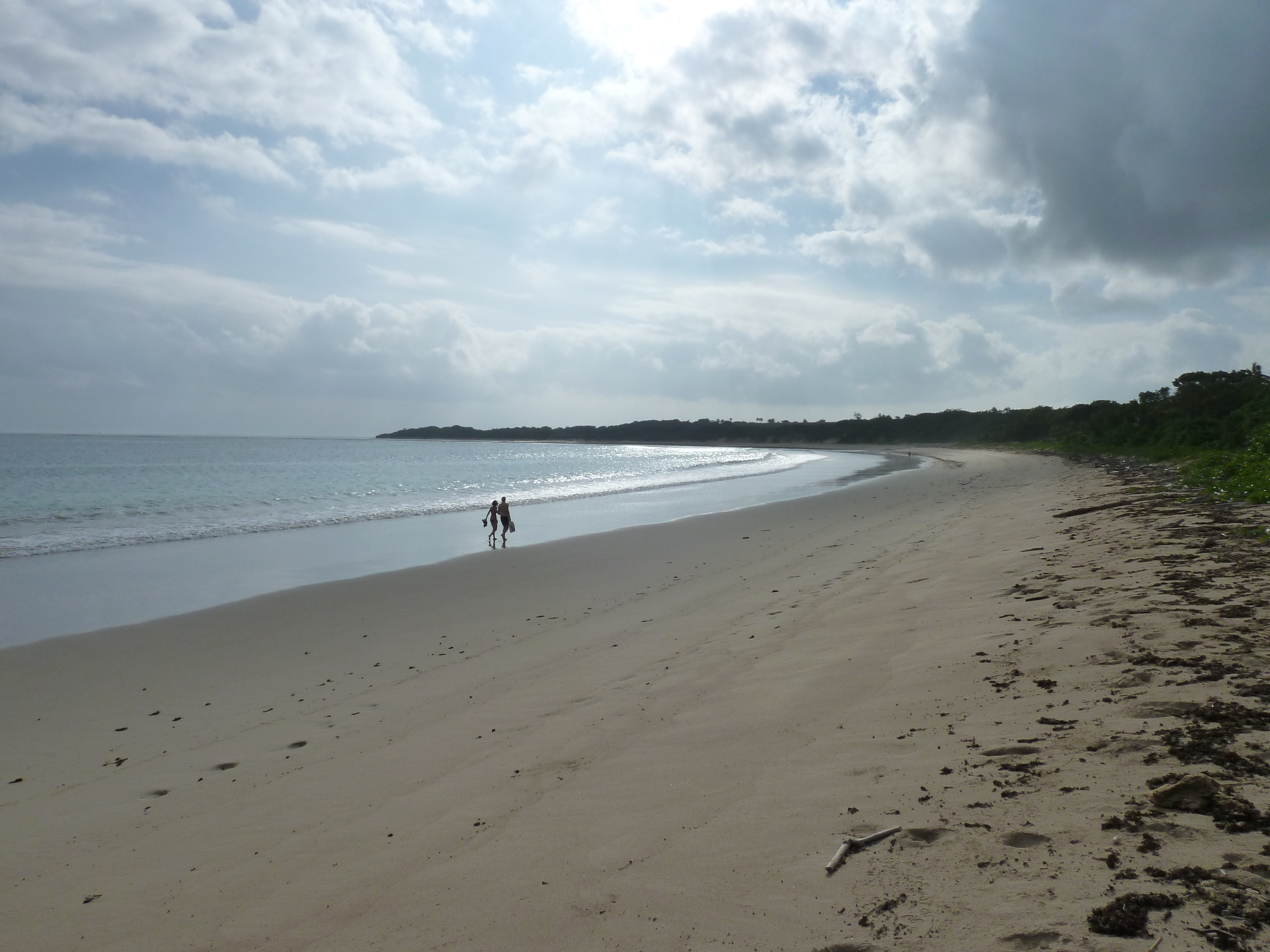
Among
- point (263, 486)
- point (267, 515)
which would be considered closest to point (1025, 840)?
point (267, 515)

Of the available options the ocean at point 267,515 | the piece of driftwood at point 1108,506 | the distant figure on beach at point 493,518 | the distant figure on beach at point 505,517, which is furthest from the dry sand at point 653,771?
the distant figure on beach at point 505,517

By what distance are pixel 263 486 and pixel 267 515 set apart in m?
15.8

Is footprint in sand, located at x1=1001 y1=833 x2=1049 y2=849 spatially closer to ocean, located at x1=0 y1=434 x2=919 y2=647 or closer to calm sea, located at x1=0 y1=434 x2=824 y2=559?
ocean, located at x1=0 y1=434 x2=919 y2=647

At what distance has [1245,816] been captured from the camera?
2.88 m

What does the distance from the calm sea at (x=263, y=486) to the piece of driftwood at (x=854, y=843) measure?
74.8ft

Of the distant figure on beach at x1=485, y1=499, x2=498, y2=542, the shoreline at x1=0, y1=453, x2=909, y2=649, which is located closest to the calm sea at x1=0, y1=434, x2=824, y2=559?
the shoreline at x1=0, y1=453, x2=909, y2=649

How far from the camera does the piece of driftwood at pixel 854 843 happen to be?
315 centimetres

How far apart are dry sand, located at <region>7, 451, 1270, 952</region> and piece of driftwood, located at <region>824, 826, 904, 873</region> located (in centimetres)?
5

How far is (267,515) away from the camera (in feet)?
90.6

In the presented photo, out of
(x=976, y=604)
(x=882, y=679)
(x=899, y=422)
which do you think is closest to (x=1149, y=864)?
(x=882, y=679)

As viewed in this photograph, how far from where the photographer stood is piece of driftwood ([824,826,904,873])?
124 inches

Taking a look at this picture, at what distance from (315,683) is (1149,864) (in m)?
7.43

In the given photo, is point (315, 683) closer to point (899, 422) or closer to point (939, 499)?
point (939, 499)

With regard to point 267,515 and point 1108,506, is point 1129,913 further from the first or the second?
point 267,515
